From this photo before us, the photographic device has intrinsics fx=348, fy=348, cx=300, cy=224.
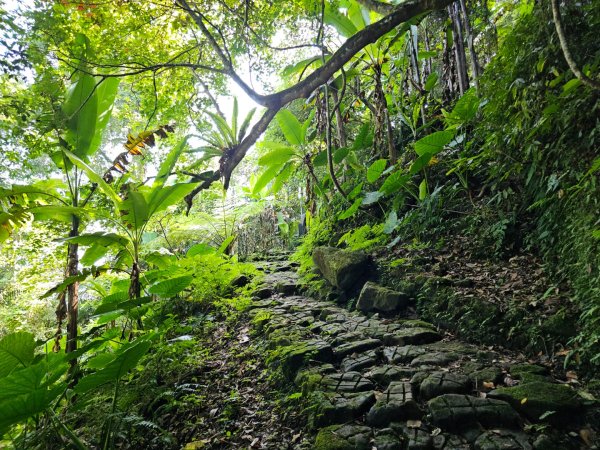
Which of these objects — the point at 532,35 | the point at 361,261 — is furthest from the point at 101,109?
the point at 532,35

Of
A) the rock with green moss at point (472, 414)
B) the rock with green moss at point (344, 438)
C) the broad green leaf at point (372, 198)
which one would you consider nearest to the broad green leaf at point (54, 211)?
the rock with green moss at point (344, 438)

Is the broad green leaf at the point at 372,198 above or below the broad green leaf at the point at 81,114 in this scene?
below

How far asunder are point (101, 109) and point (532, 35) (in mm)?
4659

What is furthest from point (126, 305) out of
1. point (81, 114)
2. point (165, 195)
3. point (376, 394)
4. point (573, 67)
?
point (573, 67)

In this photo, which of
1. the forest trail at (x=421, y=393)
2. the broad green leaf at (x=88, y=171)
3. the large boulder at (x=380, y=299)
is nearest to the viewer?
the forest trail at (x=421, y=393)

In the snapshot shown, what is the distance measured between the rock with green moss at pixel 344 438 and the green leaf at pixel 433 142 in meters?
3.11

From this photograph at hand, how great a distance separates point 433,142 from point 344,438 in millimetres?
3257

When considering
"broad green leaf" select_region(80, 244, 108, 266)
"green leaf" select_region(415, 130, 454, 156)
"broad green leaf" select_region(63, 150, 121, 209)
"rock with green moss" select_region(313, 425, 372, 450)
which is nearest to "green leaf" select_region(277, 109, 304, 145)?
"green leaf" select_region(415, 130, 454, 156)

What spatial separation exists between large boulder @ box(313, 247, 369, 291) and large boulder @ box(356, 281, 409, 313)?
42cm

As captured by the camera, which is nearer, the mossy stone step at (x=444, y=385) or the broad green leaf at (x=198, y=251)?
the mossy stone step at (x=444, y=385)

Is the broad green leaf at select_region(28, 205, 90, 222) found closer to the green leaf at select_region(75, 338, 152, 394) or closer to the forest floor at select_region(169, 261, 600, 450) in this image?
the forest floor at select_region(169, 261, 600, 450)

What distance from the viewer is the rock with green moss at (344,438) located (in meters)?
1.87

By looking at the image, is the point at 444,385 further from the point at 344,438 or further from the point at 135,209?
the point at 135,209

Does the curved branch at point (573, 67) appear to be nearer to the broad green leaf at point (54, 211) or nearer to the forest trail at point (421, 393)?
the forest trail at point (421, 393)
